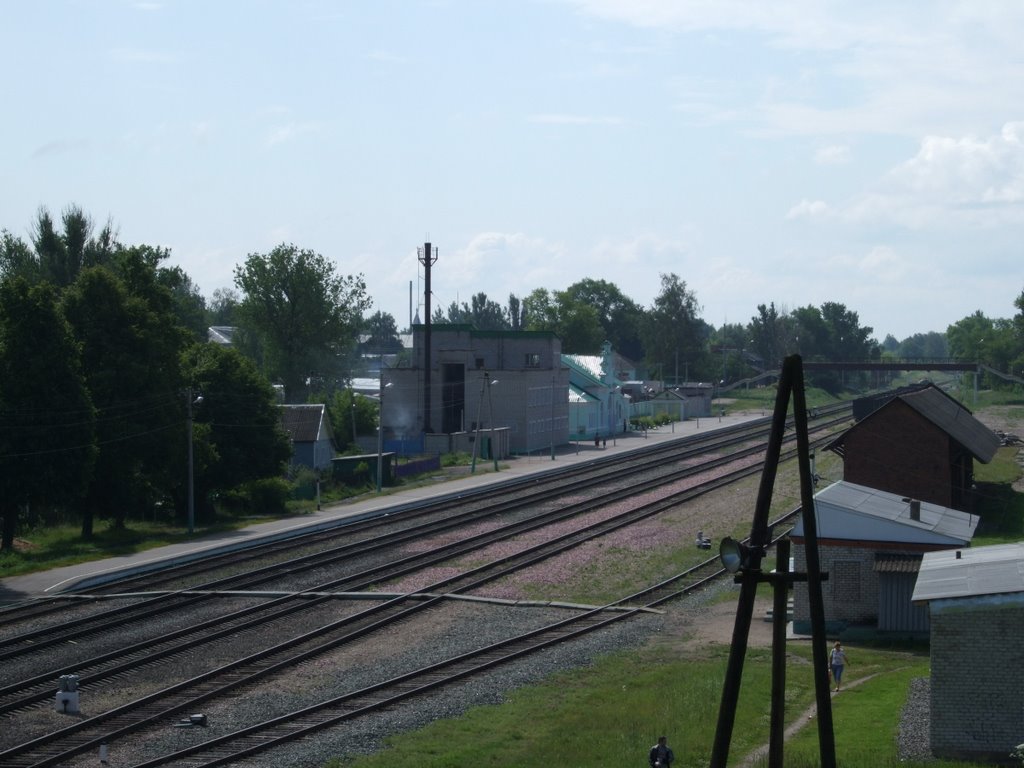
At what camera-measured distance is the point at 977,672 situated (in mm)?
16875

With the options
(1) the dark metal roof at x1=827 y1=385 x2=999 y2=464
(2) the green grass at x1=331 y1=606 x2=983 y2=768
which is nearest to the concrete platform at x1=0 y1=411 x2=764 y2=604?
(2) the green grass at x1=331 y1=606 x2=983 y2=768

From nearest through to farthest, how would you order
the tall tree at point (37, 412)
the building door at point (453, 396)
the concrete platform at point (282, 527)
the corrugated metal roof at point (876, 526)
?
the corrugated metal roof at point (876, 526) < the concrete platform at point (282, 527) < the tall tree at point (37, 412) < the building door at point (453, 396)

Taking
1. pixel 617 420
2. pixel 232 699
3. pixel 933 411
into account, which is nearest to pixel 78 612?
pixel 232 699

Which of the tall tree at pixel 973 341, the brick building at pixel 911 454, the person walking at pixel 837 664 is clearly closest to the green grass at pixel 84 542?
the brick building at pixel 911 454

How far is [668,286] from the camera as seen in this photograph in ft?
452

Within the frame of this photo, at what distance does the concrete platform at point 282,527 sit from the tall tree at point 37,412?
3579mm

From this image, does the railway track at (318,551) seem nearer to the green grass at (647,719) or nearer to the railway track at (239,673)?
the railway track at (239,673)

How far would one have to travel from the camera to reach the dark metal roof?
139 feet

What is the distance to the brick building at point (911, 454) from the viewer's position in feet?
138

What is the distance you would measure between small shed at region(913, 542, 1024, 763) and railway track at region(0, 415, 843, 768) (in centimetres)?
1177

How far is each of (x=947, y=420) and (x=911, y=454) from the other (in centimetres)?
282

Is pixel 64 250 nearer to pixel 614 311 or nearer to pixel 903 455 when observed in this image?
pixel 903 455

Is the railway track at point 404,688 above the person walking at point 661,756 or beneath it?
beneath

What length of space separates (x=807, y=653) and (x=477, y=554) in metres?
13.4
